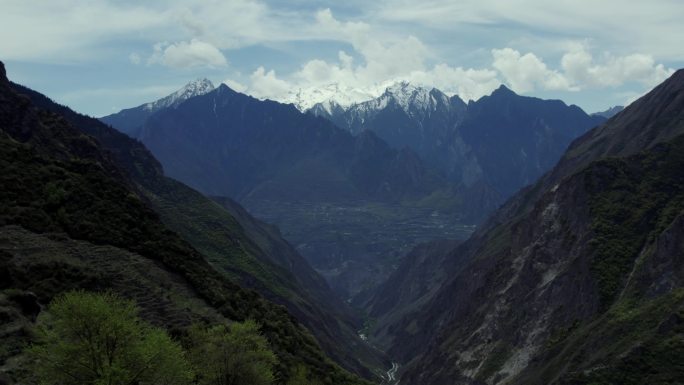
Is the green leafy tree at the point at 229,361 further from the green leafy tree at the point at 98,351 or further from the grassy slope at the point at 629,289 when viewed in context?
the grassy slope at the point at 629,289

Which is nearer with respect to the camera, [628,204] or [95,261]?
[95,261]

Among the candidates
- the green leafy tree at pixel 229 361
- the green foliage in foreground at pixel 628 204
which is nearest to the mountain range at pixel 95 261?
the green leafy tree at pixel 229 361

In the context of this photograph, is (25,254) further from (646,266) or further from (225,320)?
(646,266)

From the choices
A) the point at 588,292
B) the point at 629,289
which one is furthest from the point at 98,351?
the point at 588,292

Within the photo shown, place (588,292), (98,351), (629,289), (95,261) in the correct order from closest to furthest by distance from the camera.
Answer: (98,351), (95,261), (629,289), (588,292)

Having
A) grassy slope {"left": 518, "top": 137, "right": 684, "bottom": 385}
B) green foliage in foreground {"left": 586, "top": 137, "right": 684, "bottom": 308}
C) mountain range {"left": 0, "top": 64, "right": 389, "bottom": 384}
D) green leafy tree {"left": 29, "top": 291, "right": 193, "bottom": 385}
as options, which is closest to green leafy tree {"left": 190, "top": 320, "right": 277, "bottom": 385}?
green leafy tree {"left": 29, "top": 291, "right": 193, "bottom": 385}

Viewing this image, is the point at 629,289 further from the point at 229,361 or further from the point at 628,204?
the point at 229,361
